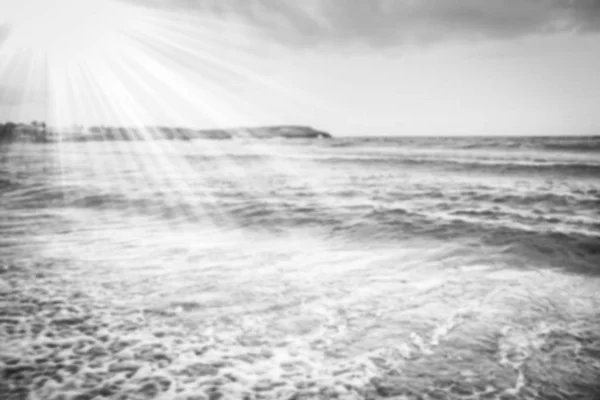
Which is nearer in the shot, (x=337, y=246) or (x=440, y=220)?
(x=337, y=246)

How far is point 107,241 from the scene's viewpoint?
320 inches

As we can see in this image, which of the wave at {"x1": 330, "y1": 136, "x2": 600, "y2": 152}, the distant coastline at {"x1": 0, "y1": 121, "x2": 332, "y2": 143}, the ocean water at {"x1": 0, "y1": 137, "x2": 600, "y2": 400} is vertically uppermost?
the distant coastline at {"x1": 0, "y1": 121, "x2": 332, "y2": 143}

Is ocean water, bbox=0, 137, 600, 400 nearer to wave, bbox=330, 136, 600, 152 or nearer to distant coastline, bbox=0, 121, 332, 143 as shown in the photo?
wave, bbox=330, 136, 600, 152

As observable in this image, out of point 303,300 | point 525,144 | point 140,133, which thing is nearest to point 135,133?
point 140,133

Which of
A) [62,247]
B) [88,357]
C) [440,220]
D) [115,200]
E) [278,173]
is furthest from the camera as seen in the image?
[278,173]

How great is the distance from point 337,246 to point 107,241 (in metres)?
5.32

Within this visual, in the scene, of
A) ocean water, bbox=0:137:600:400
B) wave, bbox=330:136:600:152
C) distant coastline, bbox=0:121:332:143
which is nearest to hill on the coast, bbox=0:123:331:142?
distant coastline, bbox=0:121:332:143

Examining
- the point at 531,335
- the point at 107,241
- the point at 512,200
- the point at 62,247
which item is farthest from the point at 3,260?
the point at 512,200

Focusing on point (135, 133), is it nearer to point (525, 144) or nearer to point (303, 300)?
point (525, 144)

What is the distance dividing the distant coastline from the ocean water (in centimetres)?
5767

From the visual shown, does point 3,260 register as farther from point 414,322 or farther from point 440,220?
point 440,220

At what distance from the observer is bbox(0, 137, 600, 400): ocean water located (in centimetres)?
345

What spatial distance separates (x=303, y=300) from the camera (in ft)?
17.4

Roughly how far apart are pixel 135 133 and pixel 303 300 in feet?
317
